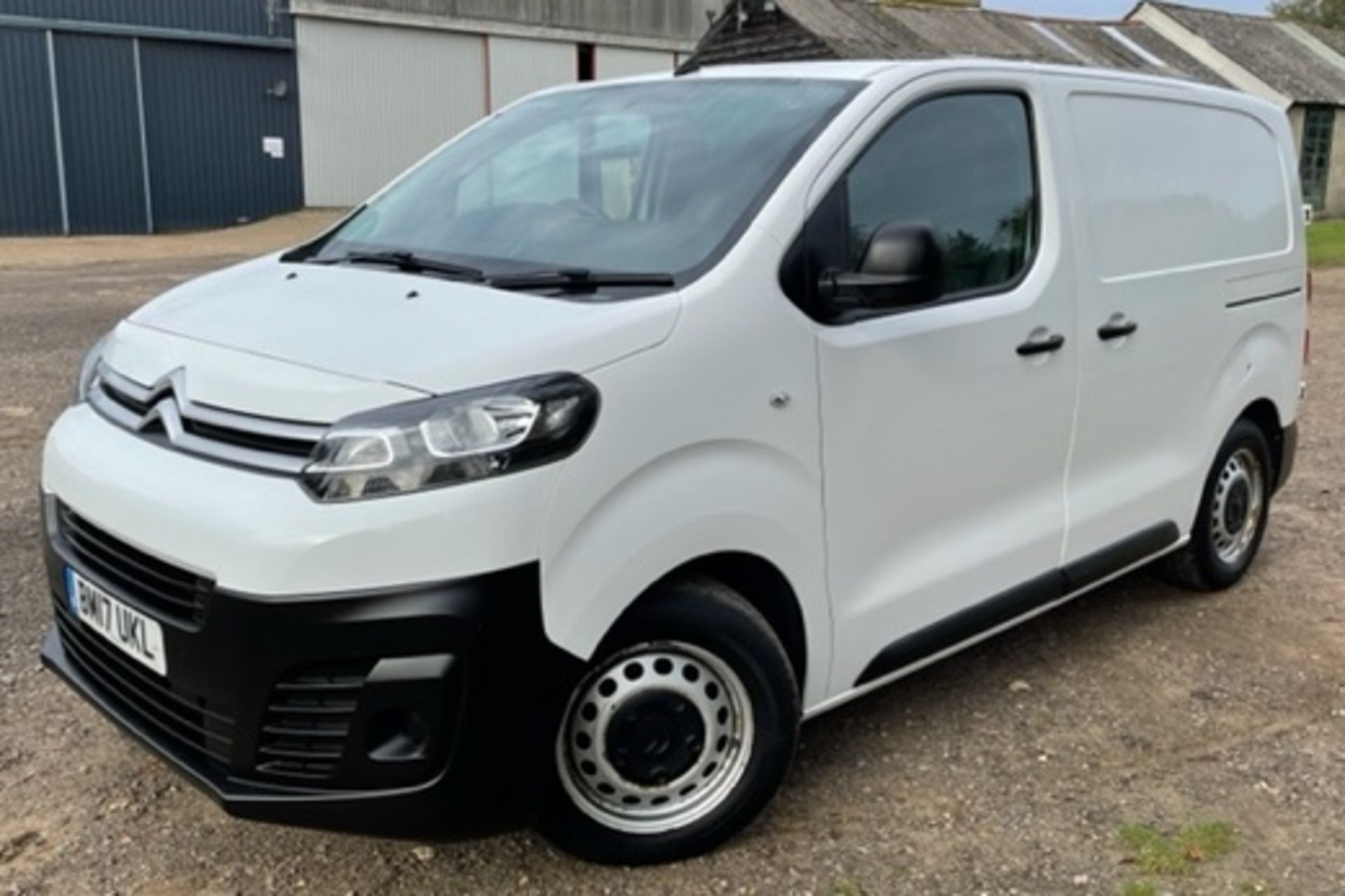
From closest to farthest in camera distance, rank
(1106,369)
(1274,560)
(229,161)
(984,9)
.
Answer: (1106,369) → (1274,560) → (229,161) → (984,9)

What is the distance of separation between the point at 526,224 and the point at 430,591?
1.34 m

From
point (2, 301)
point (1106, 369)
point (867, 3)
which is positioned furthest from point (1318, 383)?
point (867, 3)

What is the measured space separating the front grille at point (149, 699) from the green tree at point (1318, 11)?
66.6 meters

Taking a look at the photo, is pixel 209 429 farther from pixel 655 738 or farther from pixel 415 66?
pixel 415 66

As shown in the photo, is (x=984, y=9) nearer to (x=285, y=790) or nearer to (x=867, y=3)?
(x=867, y=3)

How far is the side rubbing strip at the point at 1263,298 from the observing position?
4.64 m

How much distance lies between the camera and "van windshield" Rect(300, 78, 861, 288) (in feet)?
10.3

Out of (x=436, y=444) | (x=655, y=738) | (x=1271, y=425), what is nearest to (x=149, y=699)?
(x=436, y=444)

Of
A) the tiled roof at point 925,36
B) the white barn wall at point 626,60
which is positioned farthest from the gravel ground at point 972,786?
the white barn wall at point 626,60

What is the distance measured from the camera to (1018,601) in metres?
3.78

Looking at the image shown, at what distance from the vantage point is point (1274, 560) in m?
5.50

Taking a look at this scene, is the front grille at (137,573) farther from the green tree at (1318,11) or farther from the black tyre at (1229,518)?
the green tree at (1318,11)

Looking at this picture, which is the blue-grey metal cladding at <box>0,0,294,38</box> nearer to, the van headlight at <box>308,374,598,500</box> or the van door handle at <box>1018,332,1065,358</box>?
the van door handle at <box>1018,332,1065,358</box>

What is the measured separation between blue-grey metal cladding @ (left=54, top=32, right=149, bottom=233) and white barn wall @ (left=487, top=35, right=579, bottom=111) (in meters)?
8.35
